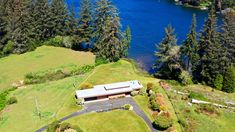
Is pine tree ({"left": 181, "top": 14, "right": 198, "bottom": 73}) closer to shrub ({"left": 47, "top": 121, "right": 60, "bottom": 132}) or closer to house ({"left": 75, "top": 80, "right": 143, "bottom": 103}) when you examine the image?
house ({"left": 75, "top": 80, "right": 143, "bottom": 103})

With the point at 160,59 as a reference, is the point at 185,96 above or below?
below

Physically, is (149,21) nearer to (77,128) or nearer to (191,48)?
(191,48)

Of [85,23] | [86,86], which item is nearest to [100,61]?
[85,23]

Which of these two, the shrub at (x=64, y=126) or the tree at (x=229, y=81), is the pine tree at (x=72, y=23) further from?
the shrub at (x=64, y=126)

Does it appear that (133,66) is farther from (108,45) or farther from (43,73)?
(43,73)

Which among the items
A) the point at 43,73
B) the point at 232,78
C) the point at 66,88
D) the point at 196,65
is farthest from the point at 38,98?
the point at 232,78

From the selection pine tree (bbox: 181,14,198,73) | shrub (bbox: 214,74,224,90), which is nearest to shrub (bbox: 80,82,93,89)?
pine tree (bbox: 181,14,198,73)
